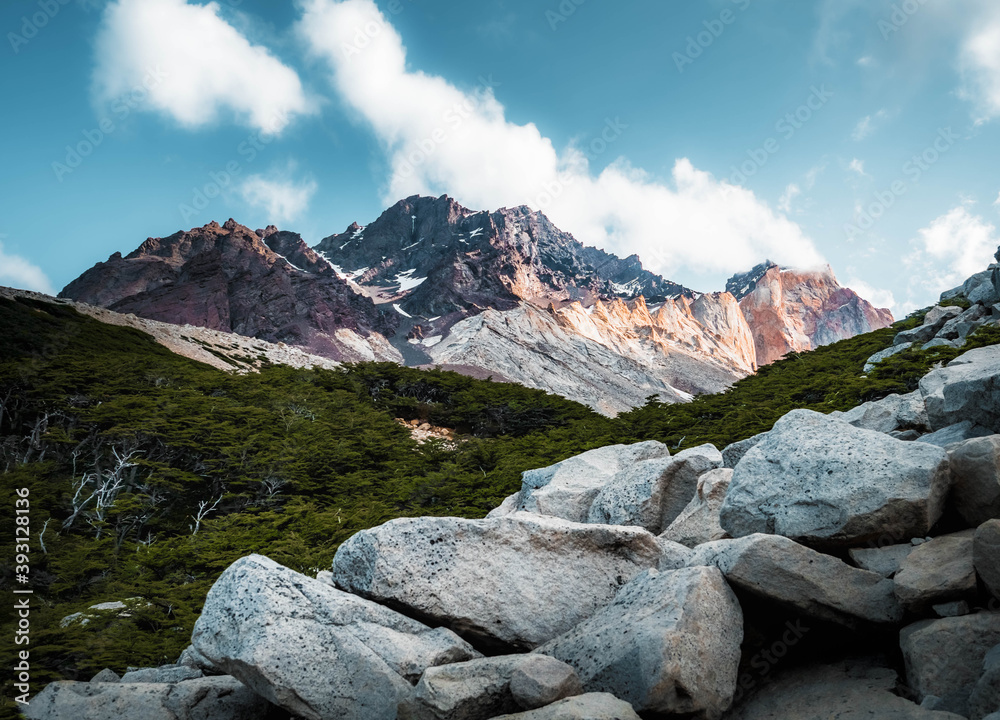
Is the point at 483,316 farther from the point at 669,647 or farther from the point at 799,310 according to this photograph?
Result: the point at 799,310

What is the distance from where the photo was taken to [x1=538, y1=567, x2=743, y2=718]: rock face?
176 inches

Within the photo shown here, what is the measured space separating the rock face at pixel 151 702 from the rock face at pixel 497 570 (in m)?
1.34

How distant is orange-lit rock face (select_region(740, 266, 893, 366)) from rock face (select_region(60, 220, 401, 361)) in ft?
358

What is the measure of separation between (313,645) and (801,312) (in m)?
206

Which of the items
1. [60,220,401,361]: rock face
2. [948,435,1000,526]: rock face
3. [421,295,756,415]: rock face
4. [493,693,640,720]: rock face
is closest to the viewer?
[493,693,640,720]: rock face

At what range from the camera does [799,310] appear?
18612 centimetres

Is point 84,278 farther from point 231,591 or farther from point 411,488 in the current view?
point 231,591

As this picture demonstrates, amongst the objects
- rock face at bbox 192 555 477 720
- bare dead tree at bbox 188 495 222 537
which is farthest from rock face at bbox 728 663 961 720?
bare dead tree at bbox 188 495 222 537

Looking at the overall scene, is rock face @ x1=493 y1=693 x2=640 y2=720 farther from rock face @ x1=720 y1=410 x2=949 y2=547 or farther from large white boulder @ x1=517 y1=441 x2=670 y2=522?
large white boulder @ x1=517 y1=441 x2=670 y2=522

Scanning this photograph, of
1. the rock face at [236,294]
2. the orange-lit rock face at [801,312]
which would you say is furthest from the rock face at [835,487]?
the orange-lit rock face at [801,312]

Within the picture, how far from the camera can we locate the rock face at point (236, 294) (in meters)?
109

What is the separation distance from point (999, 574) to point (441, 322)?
139730mm

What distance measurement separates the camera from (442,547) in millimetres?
6074

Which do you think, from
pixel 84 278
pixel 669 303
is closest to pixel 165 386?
pixel 84 278
